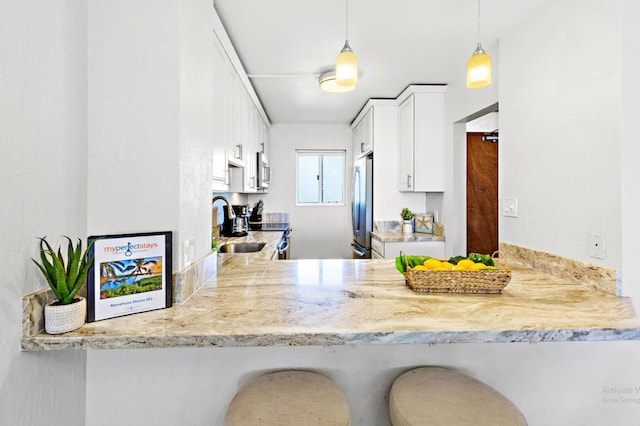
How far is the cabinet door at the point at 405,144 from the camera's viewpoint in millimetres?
3594

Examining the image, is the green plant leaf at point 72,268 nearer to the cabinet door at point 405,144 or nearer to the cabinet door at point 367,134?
the cabinet door at point 405,144

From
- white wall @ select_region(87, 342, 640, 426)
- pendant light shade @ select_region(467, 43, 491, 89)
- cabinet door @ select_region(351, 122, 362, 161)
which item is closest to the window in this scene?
cabinet door @ select_region(351, 122, 362, 161)

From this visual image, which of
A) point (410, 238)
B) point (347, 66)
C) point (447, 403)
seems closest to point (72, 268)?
point (447, 403)

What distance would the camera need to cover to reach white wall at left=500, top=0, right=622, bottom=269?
1.44m

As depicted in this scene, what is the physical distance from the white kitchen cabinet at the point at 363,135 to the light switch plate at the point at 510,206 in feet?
6.60

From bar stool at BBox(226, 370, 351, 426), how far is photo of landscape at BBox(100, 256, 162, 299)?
462mm


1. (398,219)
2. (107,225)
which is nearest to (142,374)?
(107,225)

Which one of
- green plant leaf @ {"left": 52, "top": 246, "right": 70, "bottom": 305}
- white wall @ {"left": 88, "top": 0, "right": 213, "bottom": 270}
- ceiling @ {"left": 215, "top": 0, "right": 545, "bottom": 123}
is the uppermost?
ceiling @ {"left": 215, "top": 0, "right": 545, "bottom": 123}

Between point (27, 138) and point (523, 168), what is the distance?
227 centimetres

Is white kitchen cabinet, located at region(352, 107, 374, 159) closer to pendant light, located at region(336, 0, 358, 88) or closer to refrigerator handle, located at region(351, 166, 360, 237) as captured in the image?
refrigerator handle, located at region(351, 166, 360, 237)

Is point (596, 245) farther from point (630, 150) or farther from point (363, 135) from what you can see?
point (363, 135)

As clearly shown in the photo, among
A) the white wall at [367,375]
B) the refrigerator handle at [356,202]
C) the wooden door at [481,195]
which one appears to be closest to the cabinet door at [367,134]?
the refrigerator handle at [356,202]

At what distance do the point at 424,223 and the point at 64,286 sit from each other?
3.53 meters

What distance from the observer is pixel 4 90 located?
83 centimetres
